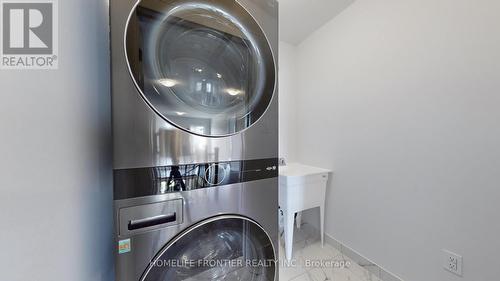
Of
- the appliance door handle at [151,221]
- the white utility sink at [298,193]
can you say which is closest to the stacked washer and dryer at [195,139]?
the appliance door handle at [151,221]

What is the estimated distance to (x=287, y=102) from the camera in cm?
200

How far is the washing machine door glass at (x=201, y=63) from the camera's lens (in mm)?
492

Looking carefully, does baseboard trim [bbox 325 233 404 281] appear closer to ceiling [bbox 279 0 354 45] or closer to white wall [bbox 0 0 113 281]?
white wall [bbox 0 0 113 281]

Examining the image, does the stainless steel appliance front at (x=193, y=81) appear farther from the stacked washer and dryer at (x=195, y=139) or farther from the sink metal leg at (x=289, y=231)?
the sink metal leg at (x=289, y=231)

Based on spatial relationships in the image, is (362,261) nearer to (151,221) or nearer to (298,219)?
(298,219)

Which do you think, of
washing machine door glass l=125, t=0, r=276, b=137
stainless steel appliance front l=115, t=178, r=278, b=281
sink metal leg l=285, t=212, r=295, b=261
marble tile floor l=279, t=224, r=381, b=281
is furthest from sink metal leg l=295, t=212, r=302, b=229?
washing machine door glass l=125, t=0, r=276, b=137

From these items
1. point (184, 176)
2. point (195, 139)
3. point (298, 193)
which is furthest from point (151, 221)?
point (298, 193)

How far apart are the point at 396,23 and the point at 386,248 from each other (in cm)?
149

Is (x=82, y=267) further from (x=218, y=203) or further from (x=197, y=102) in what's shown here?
(x=197, y=102)

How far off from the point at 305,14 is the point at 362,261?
2.06 m

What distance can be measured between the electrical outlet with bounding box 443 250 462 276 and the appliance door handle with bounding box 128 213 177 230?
4.51ft

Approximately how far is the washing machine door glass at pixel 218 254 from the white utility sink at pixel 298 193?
0.66 meters

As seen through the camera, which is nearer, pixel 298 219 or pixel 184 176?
pixel 184 176

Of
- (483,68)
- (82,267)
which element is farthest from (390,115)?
(82,267)
